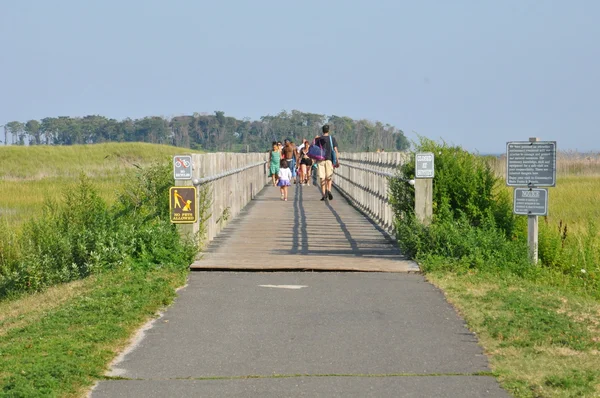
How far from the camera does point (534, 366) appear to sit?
7242 mm

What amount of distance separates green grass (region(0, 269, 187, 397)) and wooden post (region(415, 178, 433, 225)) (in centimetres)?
350

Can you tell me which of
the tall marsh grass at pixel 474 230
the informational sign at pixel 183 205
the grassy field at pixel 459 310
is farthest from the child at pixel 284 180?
the informational sign at pixel 183 205

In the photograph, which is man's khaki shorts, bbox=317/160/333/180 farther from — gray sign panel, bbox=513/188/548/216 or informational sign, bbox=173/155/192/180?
gray sign panel, bbox=513/188/548/216

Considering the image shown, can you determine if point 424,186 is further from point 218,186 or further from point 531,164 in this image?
point 218,186

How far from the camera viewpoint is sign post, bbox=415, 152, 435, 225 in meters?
13.3

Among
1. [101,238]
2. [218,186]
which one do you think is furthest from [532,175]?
[218,186]

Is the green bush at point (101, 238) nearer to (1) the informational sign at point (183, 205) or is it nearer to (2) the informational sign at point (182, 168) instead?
(1) the informational sign at point (183, 205)

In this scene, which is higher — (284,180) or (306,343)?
(284,180)

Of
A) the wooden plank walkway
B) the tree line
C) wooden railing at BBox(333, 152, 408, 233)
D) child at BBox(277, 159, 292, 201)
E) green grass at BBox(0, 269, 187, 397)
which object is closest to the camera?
green grass at BBox(0, 269, 187, 397)

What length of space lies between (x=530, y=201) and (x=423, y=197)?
1431mm

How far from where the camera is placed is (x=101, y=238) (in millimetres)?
12555

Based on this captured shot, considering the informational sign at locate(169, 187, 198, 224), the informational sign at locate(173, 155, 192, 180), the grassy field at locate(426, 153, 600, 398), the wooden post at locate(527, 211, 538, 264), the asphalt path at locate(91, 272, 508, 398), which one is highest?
the informational sign at locate(173, 155, 192, 180)

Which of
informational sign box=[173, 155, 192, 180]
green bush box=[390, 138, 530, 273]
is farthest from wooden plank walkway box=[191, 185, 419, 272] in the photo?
informational sign box=[173, 155, 192, 180]

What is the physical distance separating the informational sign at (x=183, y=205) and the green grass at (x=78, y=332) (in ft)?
4.07
